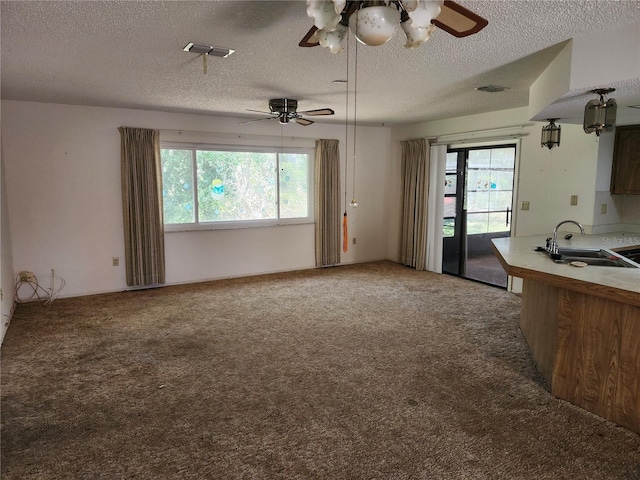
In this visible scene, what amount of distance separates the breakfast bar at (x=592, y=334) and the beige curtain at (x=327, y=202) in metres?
3.82

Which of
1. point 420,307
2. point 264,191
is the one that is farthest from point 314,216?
point 420,307

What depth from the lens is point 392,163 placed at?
7.25m

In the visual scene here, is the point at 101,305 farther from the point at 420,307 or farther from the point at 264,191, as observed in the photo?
the point at 420,307

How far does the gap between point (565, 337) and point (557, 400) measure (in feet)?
1.42

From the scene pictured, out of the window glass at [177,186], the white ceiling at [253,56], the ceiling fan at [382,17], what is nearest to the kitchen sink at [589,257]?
the white ceiling at [253,56]

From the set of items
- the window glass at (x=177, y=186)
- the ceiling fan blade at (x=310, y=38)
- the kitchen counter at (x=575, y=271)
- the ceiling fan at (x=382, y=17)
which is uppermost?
the ceiling fan blade at (x=310, y=38)

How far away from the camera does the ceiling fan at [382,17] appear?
1.45m

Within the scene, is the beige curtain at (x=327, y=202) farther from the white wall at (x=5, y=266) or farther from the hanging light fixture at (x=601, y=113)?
the hanging light fixture at (x=601, y=113)

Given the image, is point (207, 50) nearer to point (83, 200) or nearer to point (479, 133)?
point (83, 200)

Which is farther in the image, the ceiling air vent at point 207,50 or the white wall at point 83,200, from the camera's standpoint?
the white wall at point 83,200

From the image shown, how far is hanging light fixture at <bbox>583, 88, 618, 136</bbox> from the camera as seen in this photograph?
2.74 meters

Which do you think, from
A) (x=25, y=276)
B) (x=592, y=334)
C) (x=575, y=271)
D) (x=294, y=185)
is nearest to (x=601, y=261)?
(x=575, y=271)

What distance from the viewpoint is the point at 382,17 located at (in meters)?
1.47

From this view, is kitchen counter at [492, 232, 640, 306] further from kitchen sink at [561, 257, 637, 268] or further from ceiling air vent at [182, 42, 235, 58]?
ceiling air vent at [182, 42, 235, 58]
